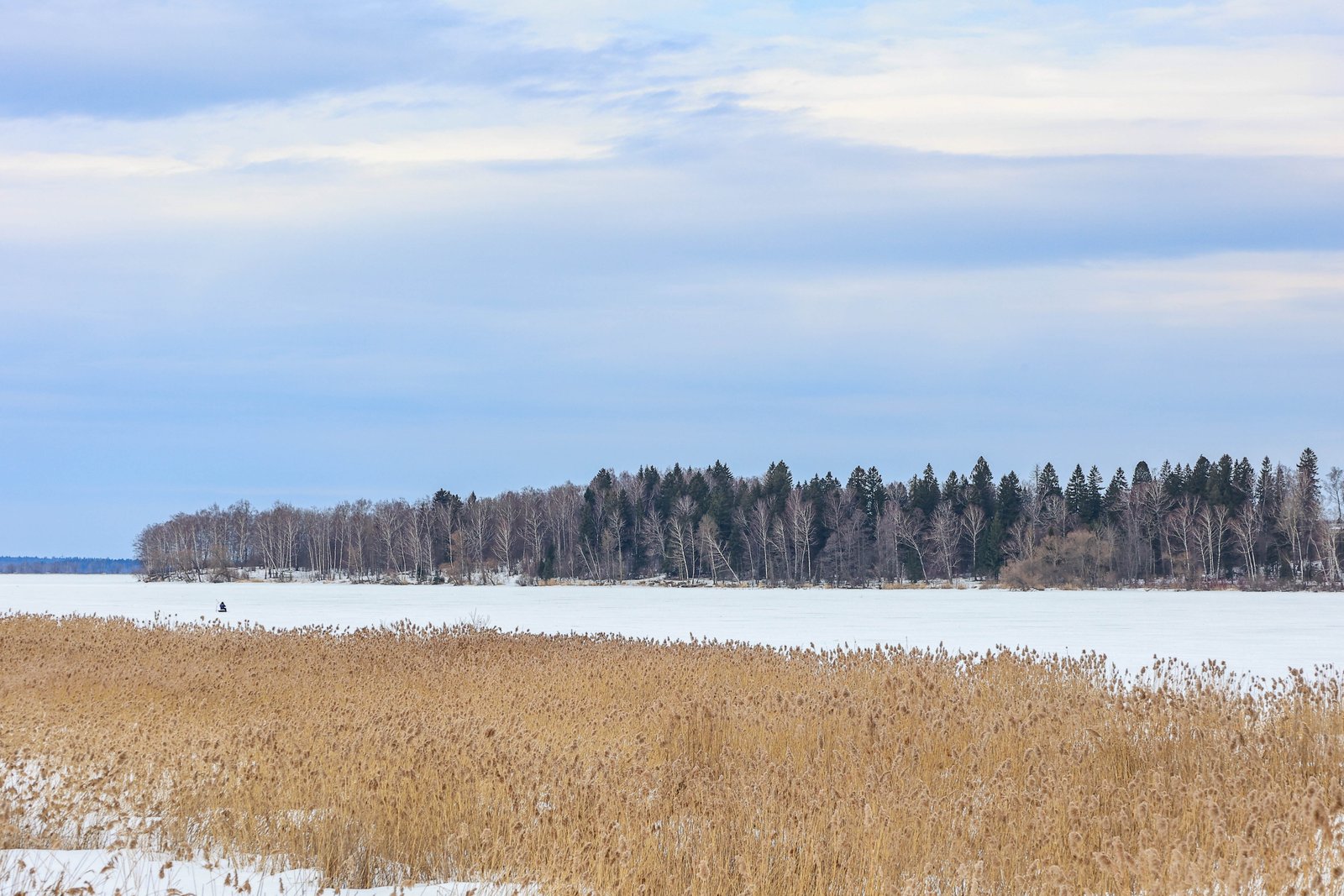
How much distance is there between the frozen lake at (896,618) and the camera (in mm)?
24516

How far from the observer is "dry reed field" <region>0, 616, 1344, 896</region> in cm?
632

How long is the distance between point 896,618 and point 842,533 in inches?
2626

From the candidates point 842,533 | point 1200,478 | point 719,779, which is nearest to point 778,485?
point 842,533

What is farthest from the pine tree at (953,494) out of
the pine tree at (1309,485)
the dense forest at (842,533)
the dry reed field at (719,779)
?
the dry reed field at (719,779)

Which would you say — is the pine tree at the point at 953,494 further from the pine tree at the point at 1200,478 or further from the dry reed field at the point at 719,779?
the dry reed field at the point at 719,779

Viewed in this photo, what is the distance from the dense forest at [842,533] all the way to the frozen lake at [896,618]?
35080mm

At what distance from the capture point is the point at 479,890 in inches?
252

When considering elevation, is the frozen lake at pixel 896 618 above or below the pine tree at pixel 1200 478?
below

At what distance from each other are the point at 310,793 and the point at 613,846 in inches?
116

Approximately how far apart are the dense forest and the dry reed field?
78.3 meters

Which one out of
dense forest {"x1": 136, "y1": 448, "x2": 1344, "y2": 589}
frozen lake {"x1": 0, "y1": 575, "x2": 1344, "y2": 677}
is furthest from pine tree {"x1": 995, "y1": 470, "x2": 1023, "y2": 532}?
frozen lake {"x1": 0, "y1": 575, "x2": 1344, "y2": 677}

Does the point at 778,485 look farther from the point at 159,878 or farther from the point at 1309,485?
the point at 159,878

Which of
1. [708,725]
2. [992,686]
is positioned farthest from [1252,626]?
[708,725]

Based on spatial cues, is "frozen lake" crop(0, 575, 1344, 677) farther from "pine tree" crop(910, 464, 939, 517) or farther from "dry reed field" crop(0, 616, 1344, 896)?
"pine tree" crop(910, 464, 939, 517)
